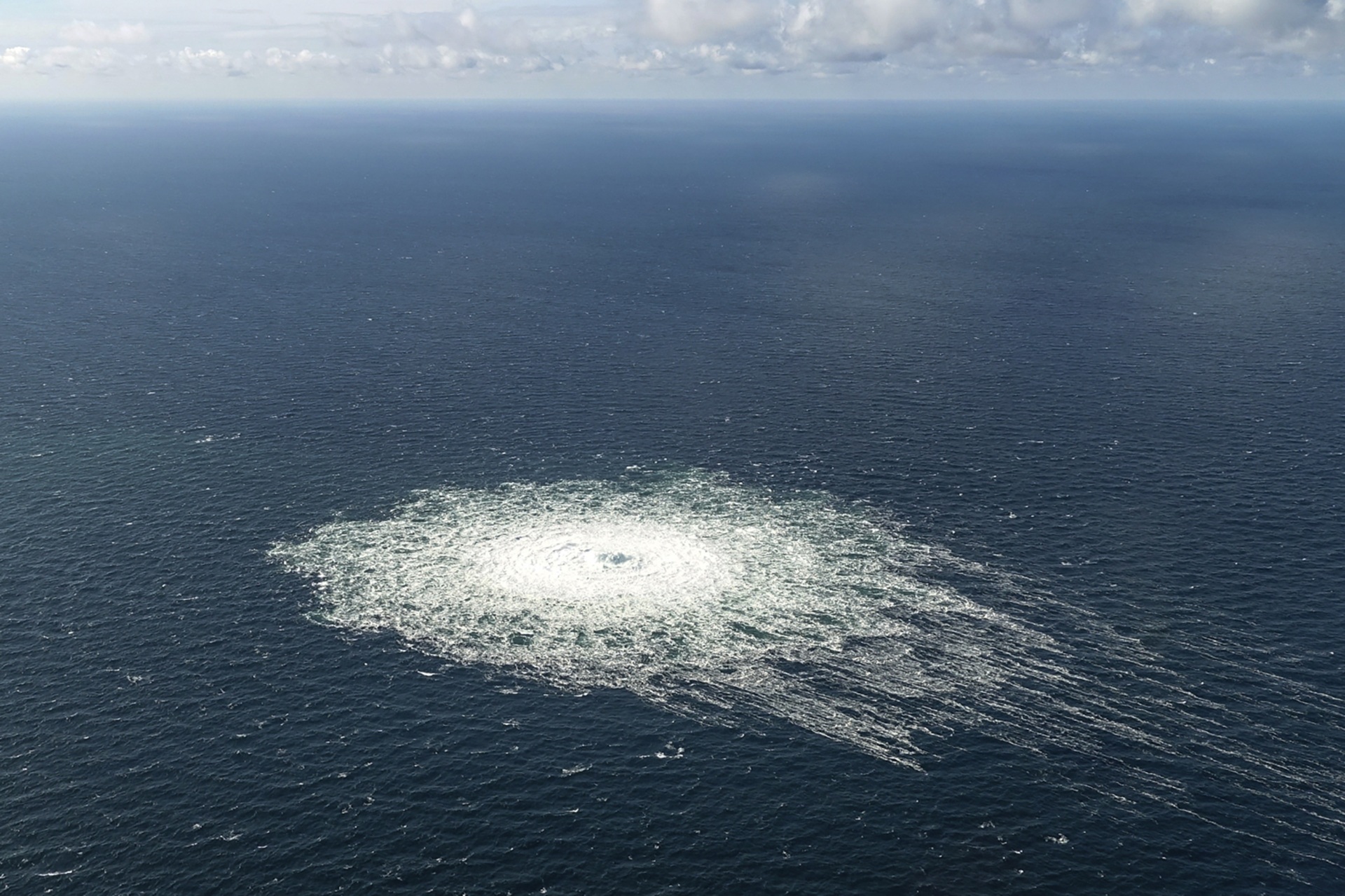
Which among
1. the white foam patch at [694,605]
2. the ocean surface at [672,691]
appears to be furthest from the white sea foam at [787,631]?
the ocean surface at [672,691]

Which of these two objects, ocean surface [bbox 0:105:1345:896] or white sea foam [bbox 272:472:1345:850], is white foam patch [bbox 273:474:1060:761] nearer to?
white sea foam [bbox 272:472:1345:850]

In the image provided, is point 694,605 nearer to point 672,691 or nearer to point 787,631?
point 787,631

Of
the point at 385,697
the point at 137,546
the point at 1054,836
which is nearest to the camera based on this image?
the point at 1054,836

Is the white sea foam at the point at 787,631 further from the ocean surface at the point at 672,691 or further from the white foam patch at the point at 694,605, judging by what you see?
the ocean surface at the point at 672,691

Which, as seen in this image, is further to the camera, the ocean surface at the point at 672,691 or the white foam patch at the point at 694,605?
the white foam patch at the point at 694,605

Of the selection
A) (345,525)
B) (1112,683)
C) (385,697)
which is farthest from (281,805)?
(1112,683)

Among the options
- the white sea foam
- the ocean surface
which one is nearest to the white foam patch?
the white sea foam

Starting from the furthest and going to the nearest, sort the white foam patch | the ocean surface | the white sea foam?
the white foam patch < the white sea foam < the ocean surface

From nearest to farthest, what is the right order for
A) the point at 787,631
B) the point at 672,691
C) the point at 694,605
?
the point at 672,691
the point at 787,631
the point at 694,605

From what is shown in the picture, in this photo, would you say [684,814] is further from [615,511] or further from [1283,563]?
[1283,563]

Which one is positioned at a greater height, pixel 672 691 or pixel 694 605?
pixel 694 605

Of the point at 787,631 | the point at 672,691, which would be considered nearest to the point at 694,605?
the point at 787,631
